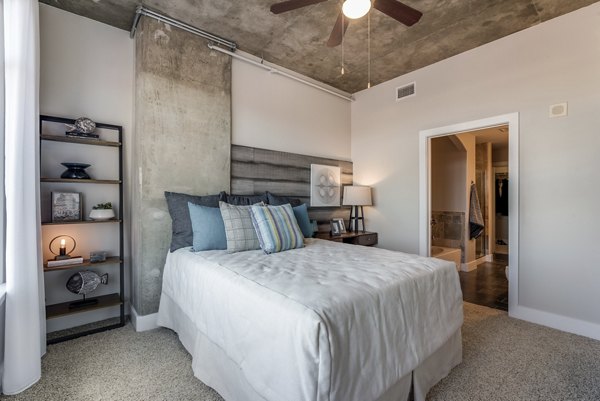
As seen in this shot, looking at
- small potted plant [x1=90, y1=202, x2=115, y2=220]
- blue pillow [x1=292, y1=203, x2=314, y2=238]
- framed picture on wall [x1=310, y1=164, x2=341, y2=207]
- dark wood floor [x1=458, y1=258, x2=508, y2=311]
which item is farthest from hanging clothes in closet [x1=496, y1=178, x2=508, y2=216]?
small potted plant [x1=90, y1=202, x2=115, y2=220]

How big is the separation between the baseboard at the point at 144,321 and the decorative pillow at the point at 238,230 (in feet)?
3.47

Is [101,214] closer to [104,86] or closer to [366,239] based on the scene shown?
[104,86]

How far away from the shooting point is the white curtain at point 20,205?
65.2 inches

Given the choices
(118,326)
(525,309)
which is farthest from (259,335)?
(525,309)

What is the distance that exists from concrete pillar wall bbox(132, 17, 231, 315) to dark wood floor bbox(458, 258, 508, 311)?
3326 millimetres

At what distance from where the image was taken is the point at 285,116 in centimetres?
373

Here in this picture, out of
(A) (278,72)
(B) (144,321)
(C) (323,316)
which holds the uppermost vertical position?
(A) (278,72)

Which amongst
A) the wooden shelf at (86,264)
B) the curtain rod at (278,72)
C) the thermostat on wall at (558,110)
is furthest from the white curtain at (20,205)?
the thermostat on wall at (558,110)

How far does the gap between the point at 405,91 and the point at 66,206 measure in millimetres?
4059

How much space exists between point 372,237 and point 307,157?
152cm

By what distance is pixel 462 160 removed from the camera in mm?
4961

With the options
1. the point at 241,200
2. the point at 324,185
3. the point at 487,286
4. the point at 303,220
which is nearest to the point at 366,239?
the point at 324,185

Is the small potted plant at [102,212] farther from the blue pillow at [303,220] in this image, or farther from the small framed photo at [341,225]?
the small framed photo at [341,225]

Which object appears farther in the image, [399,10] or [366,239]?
[366,239]
